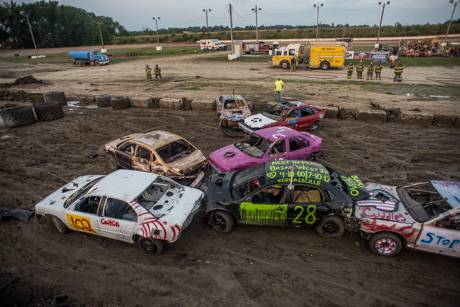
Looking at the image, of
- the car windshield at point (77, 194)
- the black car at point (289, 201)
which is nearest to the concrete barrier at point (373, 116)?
the black car at point (289, 201)

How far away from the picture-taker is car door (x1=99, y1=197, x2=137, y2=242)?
5.66 meters

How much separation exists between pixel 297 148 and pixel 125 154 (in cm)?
552

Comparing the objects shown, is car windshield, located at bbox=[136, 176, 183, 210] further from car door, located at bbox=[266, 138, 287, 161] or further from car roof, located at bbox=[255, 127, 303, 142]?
car roof, located at bbox=[255, 127, 303, 142]

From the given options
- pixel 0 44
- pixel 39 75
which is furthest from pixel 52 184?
pixel 0 44

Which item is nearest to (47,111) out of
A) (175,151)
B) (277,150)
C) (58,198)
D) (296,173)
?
(58,198)

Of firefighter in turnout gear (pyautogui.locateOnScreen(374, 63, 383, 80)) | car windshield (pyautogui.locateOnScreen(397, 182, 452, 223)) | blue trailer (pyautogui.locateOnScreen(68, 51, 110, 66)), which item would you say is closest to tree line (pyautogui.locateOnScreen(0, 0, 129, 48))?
blue trailer (pyautogui.locateOnScreen(68, 51, 110, 66))

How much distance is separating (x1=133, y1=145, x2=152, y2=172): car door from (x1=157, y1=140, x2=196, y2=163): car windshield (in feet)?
1.22

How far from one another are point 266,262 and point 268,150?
354 cm

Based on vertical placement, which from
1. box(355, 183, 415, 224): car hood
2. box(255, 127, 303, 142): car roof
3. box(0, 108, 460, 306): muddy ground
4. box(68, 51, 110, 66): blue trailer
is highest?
box(68, 51, 110, 66): blue trailer

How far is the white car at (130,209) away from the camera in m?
5.57

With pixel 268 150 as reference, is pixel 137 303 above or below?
below

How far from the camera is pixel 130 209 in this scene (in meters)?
5.75

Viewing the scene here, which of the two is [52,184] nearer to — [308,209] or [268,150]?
[268,150]

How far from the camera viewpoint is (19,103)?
61.8ft
